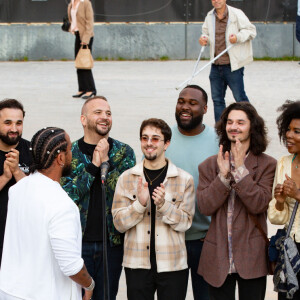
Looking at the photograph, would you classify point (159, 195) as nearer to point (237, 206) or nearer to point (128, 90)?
point (237, 206)

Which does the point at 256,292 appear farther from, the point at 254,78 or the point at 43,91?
the point at 254,78

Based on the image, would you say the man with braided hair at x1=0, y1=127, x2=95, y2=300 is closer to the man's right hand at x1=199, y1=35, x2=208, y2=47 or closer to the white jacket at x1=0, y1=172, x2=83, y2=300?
the white jacket at x1=0, y1=172, x2=83, y2=300

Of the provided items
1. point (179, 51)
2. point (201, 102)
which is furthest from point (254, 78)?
point (201, 102)

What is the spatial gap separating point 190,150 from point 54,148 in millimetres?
1505

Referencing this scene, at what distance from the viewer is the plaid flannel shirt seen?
17.5 feet

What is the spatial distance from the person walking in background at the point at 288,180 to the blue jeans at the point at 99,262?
1.15 m

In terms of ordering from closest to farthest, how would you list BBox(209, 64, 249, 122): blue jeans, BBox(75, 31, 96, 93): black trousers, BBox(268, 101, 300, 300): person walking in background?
BBox(268, 101, 300, 300): person walking in background, BBox(209, 64, 249, 122): blue jeans, BBox(75, 31, 96, 93): black trousers

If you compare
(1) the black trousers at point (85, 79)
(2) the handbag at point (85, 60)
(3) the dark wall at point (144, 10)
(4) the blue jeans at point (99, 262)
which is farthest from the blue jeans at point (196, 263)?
(3) the dark wall at point (144, 10)

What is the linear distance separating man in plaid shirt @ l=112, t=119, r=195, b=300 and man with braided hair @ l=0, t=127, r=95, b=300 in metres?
0.89

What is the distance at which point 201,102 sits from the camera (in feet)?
19.3

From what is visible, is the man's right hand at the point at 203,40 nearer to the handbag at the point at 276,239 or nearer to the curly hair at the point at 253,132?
the curly hair at the point at 253,132

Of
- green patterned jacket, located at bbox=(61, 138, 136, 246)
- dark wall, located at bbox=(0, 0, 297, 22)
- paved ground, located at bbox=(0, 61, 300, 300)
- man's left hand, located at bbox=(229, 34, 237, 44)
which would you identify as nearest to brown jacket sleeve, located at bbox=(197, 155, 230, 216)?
green patterned jacket, located at bbox=(61, 138, 136, 246)

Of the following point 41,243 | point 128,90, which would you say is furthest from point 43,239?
point 128,90

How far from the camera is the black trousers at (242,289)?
17.4 feet
